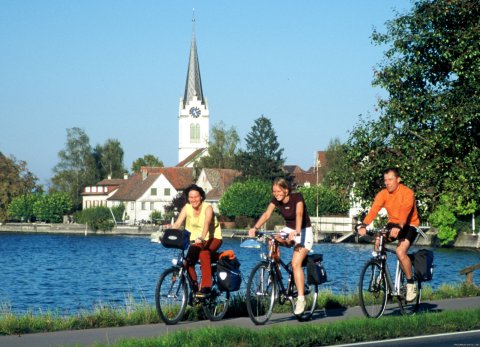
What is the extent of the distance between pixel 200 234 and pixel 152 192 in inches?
4982

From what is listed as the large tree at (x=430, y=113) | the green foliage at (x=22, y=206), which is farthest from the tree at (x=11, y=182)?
the large tree at (x=430, y=113)

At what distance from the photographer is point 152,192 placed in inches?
5482

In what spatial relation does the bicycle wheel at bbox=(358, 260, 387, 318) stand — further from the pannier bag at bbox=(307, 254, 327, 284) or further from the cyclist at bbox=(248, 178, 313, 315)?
the cyclist at bbox=(248, 178, 313, 315)

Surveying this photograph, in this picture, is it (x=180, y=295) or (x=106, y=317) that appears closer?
(x=106, y=317)

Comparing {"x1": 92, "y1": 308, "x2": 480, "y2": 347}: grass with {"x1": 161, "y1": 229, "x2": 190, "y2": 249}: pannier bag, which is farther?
{"x1": 161, "y1": 229, "x2": 190, "y2": 249}: pannier bag

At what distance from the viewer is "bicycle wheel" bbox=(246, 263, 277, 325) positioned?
12.6 meters

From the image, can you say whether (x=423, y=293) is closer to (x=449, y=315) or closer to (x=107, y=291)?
(x=449, y=315)

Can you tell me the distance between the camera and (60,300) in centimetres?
3591

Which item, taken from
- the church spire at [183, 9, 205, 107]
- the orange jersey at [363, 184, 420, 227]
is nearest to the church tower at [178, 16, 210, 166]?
the church spire at [183, 9, 205, 107]

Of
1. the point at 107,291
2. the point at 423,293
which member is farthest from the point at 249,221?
the point at 423,293

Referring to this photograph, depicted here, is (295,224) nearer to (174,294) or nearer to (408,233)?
(408,233)

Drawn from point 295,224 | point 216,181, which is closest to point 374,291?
point 295,224

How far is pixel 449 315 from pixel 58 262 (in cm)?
5990

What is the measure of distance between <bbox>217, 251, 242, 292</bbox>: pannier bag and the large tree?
35.1 feet
